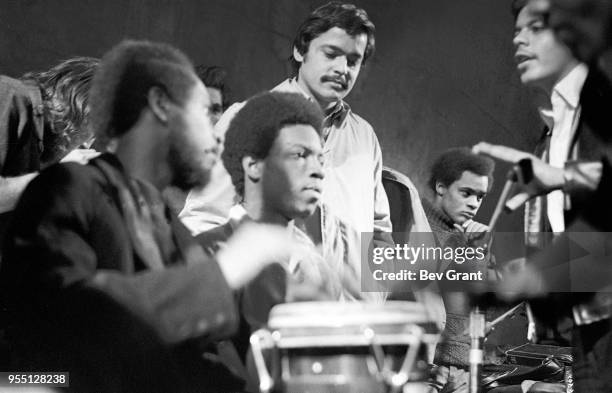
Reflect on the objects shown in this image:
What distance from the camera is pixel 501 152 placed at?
142 inches

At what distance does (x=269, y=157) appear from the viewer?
11.7 ft

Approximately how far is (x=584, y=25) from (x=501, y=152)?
562 millimetres

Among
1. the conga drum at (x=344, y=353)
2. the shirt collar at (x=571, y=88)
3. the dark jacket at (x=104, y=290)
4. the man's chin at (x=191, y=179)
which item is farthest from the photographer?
the man's chin at (x=191, y=179)

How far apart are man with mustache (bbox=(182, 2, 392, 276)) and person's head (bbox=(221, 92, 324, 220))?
0.22ft

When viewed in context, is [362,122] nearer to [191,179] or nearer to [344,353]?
[191,179]

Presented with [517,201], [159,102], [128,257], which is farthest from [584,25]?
[128,257]

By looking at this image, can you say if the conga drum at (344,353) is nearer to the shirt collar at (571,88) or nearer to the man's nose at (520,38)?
the shirt collar at (571,88)

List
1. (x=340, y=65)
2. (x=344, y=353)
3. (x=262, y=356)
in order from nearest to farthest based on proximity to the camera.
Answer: (x=344, y=353), (x=262, y=356), (x=340, y=65)

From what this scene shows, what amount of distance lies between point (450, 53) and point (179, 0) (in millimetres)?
1131

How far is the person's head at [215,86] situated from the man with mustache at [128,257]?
5cm

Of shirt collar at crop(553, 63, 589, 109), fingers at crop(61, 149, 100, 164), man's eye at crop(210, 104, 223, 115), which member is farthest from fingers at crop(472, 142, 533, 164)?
fingers at crop(61, 149, 100, 164)

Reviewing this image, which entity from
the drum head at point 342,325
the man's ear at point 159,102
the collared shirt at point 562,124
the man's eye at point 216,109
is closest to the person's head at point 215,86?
the man's eye at point 216,109

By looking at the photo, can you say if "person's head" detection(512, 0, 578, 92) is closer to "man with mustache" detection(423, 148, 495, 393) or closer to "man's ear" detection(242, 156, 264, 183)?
"man with mustache" detection(423, 148, 495, 393)

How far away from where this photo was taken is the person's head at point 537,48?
356 cm
